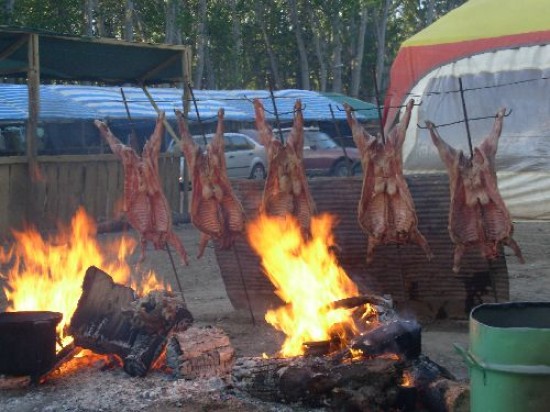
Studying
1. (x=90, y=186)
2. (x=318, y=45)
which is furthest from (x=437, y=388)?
(x=318, y=45)

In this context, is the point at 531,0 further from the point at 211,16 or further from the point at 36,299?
the point at 211,16

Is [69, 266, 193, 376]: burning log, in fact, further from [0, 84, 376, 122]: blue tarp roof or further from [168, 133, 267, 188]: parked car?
[168, 133, 267, 188]: parked car

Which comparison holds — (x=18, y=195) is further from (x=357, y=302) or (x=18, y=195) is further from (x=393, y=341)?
(x=393, y=341)

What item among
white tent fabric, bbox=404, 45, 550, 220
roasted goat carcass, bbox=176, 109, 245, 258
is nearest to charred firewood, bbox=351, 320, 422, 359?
roasted goat carcass, bbox=176, 109, 245, 258

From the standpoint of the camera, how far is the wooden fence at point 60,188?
516 inches

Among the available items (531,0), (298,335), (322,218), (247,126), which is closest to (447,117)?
(531,0)

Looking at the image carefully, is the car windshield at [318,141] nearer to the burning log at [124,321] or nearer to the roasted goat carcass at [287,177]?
the roasted goat carcass at [287,177]

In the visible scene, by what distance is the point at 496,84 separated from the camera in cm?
1639

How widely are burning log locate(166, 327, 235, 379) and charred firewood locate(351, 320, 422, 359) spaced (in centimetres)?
115

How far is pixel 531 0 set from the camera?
647 inches

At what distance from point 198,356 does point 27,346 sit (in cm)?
129

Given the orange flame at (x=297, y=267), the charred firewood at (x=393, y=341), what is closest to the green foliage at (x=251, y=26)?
the orange flame at (x=297, y=267)

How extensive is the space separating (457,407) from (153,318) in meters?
2.71

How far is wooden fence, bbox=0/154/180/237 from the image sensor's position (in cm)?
1312
